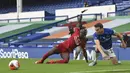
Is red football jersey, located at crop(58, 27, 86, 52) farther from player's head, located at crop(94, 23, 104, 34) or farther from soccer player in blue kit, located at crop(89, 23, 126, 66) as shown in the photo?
player's head, located at crop(94, 23, 104, 34)

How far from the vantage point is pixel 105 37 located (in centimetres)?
1277

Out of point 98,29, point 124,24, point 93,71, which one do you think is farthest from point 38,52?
point 93,71

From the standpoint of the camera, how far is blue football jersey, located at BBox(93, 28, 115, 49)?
497 inches

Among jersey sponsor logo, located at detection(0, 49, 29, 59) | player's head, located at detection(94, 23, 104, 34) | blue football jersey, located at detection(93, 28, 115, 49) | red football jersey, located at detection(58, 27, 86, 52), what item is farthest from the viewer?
jersey sponsor logo, located at detection(0, 49, 29, 59)

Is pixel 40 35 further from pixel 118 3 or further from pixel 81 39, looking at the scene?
pixel 81 39

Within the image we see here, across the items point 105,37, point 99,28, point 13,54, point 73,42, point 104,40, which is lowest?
point 13,54

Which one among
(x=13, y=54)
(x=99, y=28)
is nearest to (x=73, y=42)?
(x=99, y=28)

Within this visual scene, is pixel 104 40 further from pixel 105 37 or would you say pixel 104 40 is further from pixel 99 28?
pixel 99 28

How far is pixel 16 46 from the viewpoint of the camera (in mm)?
24609

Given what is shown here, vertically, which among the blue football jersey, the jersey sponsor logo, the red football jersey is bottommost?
the jersey sponsor logo

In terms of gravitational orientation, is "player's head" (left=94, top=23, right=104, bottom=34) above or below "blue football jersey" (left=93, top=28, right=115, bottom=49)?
above

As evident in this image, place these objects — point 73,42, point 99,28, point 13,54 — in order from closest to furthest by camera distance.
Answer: point 99,28 < point 73,42 < point 13,54

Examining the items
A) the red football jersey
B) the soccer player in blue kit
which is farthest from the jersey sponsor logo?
the soccer player in blue kit

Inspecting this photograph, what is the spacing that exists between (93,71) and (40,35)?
18371mm
